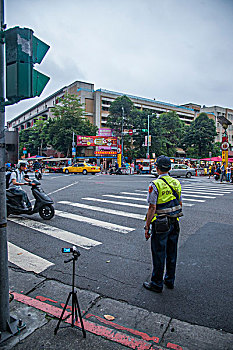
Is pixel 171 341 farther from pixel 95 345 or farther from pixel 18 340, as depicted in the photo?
pixel 18 340

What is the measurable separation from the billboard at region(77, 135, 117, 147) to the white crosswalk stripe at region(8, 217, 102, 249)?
39.0 meters

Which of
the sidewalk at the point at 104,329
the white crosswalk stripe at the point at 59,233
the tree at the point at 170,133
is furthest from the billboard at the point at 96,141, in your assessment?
the sidewalk at the point at 104,329

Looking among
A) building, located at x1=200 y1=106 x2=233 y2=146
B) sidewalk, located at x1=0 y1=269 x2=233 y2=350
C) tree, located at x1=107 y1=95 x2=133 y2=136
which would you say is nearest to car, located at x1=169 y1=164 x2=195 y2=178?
tree, located at x1=107 y1=95 x2=133 y2=136

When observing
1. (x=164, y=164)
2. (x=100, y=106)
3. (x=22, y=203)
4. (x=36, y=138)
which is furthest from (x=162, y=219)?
(x=36, y=138)

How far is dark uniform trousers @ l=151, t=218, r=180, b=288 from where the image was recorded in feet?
12.2

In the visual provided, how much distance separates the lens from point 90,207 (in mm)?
9938

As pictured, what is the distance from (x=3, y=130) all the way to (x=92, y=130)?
1954 inches

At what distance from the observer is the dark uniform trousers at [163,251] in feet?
12.2

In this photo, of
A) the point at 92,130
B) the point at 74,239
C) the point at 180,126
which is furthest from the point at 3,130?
the point at 180,126

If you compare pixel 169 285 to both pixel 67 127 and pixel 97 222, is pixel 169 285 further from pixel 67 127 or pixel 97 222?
pixel 67 127

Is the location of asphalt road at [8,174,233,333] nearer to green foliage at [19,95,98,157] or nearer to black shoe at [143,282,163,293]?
black shoe at [143,282,163,293]

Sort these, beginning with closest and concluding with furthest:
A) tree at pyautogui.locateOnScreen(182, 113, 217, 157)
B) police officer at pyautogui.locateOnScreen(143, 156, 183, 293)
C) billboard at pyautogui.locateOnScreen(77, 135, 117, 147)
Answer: police officer at pyautogui.locateOnScreen(143, 156, 183, 293) → billboard at pyautogui.locateOnScreen(77, 135, 117, 147) → tree at pyautogui.locateOnScreen(182, 113, 217, 157)

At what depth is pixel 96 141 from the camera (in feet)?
156

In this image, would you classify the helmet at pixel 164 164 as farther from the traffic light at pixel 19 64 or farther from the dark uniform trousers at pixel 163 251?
the traffic light at pixel 19 64
